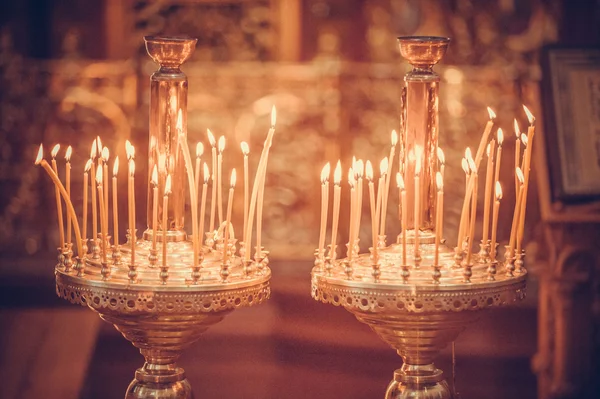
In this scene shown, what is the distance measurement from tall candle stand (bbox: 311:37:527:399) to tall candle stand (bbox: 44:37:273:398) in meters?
0.17

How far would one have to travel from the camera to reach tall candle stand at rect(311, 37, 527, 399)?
74.4 inches

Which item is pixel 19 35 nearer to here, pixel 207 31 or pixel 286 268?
pixel 207 31

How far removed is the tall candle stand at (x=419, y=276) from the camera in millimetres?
1891

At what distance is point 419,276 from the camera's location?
6.31 ft

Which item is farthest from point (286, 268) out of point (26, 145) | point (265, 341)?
point (26, 145)

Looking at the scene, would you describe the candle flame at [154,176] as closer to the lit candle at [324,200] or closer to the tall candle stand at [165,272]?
the tall candle stand at [165,272]

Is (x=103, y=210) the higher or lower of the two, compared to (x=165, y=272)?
higher

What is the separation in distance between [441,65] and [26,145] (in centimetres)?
185

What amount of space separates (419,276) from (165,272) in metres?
0.41

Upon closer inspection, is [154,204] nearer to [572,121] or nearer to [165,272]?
[165,272]

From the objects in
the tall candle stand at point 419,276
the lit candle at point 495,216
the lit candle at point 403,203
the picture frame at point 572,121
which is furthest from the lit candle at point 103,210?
the picture frame at point 572,121

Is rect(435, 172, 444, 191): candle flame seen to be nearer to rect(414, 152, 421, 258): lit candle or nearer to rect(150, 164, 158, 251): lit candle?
rect(414, 152, 421, 258): lit candle

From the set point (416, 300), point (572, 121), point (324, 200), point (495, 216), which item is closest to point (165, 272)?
point (324, 200)

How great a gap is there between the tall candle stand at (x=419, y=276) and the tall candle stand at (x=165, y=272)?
17 cm
